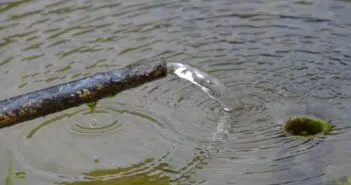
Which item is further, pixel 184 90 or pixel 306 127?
pixel 184 90

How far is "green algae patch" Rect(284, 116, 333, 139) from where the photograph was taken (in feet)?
12.6

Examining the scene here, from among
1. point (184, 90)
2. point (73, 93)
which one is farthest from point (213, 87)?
point (73, 93)

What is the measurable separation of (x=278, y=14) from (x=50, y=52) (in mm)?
1975

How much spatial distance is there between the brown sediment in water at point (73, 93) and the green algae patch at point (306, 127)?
1.07 meters

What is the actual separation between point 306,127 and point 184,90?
2.96ft

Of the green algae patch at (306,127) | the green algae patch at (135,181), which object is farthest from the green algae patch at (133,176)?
the green algae patch at (306,127)

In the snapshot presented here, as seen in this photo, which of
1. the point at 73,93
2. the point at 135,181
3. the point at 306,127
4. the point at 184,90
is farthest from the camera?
the point at 184,90

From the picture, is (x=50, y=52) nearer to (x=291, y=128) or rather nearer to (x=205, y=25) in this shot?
(x=205, y=25)

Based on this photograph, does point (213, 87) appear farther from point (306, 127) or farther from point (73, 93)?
point (73, 93)

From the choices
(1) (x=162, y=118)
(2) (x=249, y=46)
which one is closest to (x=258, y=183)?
(1) (x=162, y=118)

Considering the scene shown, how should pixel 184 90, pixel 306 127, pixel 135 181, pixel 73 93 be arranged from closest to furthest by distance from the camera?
pixel 73 93 < pixel 135 181 < pixel 306 127 < pixel 184 90

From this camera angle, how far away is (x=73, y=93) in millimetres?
3090

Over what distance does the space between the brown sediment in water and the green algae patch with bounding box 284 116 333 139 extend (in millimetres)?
1072

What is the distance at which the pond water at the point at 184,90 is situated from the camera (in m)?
3.54
